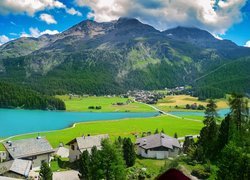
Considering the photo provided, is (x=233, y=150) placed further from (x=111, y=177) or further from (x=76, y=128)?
(x=76, y=128)

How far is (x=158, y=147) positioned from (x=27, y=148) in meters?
33.0

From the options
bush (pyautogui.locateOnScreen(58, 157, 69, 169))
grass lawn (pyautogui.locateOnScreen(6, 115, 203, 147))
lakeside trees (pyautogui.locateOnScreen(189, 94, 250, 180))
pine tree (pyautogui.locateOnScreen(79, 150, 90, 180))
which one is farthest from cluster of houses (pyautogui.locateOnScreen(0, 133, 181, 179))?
grass lawn (pyautogui.locateOnScreen(6, 115, 203, 147))

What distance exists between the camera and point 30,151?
255ft

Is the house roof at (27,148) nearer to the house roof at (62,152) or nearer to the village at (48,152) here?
the village at (48,152)

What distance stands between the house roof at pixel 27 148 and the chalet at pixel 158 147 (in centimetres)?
2478

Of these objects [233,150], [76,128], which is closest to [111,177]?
[233,150]

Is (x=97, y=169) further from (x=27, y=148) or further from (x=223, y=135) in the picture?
(x=27, y=148)

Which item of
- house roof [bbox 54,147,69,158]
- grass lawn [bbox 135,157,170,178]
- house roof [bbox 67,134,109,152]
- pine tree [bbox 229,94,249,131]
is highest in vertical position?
pine tree [bbox 229,94,249,131]

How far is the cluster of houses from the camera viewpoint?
2623 inches

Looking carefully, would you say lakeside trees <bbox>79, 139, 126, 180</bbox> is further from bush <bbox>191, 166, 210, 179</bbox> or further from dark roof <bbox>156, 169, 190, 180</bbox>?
dark roof <bbox>156, 169, 190, 180</bbox>

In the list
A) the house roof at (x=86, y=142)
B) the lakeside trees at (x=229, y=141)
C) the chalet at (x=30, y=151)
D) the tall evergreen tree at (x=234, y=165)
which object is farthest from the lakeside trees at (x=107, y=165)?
the house roof at (x=86, y=142)

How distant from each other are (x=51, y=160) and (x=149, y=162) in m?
24.1

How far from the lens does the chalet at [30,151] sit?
250 feet

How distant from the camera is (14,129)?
145375mm
